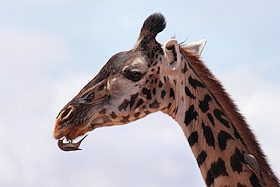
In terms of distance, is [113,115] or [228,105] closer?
[228,105]

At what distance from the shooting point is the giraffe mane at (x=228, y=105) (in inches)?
258

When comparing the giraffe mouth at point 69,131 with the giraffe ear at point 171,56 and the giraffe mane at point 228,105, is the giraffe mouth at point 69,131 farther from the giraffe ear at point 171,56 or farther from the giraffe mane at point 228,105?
the giraffe mane at point 228,105

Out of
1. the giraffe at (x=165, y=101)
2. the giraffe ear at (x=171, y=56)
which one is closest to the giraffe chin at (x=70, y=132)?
the giraffe at (x=165, y=101)

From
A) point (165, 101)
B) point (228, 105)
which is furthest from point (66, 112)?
point (228, 105)

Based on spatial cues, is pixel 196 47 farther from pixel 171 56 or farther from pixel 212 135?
pixel 212 135

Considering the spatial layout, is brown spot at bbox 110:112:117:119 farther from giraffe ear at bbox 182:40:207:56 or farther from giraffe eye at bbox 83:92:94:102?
giraffe ear at bbox 182:40:207:56

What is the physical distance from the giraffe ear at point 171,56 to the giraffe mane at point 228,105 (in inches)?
11.8

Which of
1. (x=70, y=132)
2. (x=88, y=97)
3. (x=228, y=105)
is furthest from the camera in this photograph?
(x=88, y=97)

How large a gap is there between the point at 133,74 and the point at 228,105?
151cm

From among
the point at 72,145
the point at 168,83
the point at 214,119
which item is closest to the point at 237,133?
the point at 214,119

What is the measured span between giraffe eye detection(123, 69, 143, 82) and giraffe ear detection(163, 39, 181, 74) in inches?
16.2

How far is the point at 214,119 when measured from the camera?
670cm

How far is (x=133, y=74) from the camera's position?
23.1 feet

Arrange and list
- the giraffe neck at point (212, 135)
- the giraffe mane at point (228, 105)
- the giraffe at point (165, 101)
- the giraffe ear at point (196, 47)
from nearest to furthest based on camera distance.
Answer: the giraffe neck at point (212, 135), the giraffe mane at point (228, 105), the giraffe at point (165, 101), the giraffe ear at point (196, 47)
